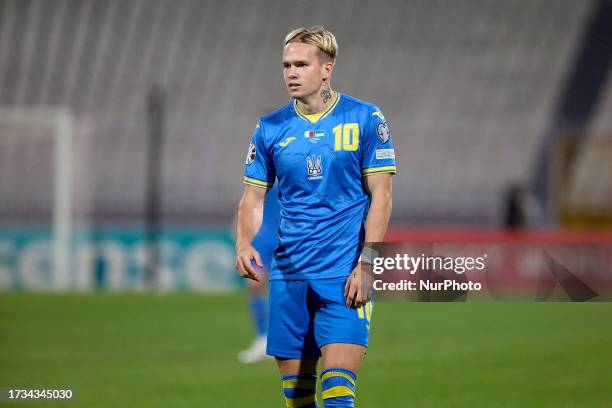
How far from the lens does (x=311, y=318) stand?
440 centimetres

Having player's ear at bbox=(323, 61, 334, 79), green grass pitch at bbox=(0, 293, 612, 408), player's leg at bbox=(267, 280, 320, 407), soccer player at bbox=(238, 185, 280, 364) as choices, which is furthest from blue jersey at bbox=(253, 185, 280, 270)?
player's ear at bbox=(323, 61, 334, 79)

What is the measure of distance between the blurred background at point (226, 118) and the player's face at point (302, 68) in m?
13.2

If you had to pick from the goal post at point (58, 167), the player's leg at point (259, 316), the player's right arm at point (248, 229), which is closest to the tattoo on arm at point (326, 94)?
the player's right arm at point (248, 229)

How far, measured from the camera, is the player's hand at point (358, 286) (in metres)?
4.15

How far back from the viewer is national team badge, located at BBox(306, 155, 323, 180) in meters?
4.27

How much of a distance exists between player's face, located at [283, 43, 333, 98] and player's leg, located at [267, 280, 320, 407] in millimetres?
824

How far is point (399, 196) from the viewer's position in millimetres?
20656

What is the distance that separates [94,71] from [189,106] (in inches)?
93.0

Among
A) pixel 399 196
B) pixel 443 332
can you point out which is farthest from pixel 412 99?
pixel 443 332

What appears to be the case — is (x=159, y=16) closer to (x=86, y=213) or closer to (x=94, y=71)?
(x=94, y=71)

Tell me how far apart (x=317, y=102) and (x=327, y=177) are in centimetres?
34

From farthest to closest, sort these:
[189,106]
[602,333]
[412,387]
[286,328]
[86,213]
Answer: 1. [189,106]
2. [86,213]
3. [602,333]
4. [412,387]
5. [286,328]

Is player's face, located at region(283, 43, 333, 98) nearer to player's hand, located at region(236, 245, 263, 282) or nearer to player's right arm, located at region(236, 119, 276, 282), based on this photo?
player's right arm, located at region(236, 119, 276, 282)

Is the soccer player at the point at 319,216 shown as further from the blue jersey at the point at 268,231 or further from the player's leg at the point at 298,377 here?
the blue jersey at the point at 268,231
